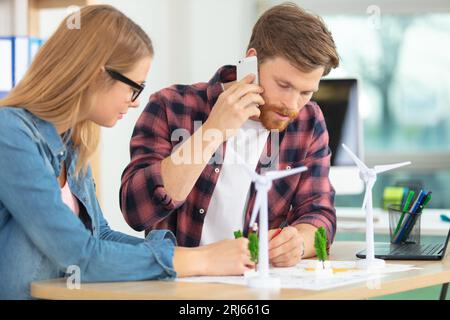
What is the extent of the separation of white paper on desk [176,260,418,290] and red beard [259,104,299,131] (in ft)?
1.41

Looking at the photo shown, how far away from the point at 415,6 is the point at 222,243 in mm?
3707

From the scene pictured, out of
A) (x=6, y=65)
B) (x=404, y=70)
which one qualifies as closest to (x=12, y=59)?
(x=6, y=65)

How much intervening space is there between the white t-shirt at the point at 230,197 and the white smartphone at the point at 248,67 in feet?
0.70

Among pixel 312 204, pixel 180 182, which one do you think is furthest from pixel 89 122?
pixel 312 204

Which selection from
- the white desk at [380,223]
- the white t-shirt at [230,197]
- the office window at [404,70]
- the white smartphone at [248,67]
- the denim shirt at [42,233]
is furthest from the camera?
the office window at [404,70]

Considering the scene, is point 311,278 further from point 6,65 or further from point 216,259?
point 6,65

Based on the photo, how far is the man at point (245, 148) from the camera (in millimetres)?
2059

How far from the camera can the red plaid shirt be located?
2.20 metres

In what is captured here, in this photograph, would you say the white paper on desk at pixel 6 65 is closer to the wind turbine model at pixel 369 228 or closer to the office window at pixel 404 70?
the wind turbine model at pixel 369 228

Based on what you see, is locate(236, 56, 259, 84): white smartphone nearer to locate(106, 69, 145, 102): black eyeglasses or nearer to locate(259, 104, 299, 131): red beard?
locate(259, 104, 299, 131): red beard

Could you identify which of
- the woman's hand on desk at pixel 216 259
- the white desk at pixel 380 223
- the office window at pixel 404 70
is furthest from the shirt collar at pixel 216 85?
the office window at pixel 404 70

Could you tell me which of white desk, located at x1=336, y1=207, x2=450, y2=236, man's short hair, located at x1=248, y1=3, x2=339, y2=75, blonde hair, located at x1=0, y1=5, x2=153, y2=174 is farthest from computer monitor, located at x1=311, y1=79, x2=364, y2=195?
blonde hair, located at x1=0, y1=5, x2=153, y2=174

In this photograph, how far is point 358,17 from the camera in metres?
5.22
